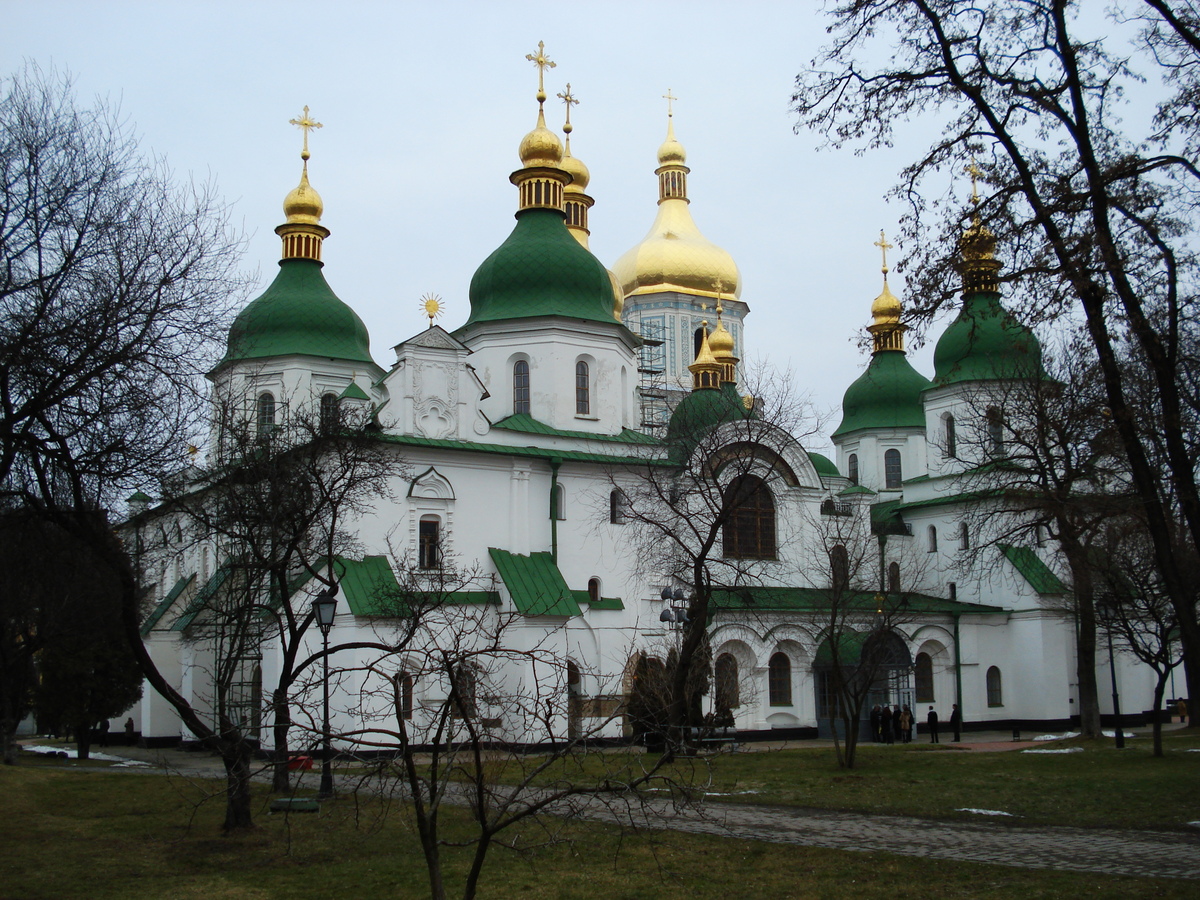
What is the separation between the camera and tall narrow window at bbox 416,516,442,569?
2855 cm

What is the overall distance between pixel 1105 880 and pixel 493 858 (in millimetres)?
5781

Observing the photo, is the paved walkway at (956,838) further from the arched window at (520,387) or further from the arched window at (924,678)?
the arched window at (924,678)

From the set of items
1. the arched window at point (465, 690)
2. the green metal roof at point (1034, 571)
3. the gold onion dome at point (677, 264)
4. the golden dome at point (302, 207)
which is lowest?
the arched window at point (465, 690)

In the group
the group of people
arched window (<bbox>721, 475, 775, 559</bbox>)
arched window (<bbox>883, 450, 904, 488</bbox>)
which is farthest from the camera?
arched window (<bbox>883, 450, 904, 488</bbox>)

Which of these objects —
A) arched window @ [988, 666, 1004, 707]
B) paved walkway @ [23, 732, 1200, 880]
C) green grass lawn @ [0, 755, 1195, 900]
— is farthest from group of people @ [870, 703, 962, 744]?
green grass lawn @ [0, 755, 1195, 900]

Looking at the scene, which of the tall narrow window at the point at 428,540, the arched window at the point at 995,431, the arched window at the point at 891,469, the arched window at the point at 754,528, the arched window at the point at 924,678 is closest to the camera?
the arched window at the point at 995,431

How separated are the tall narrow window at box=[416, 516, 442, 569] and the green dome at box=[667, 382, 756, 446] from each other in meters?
6.30

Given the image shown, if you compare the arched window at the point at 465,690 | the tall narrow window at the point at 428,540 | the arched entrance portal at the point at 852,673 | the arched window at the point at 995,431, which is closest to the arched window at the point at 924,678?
the arched entrance portal at the point at 852,673

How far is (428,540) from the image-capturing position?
1140 inches

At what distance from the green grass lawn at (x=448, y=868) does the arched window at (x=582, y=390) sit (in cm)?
1884

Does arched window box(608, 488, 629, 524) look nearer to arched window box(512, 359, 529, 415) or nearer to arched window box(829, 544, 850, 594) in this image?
arched window box(512, 359, 529, 415)

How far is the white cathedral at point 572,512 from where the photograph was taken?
28797 mm

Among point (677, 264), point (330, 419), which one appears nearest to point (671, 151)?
point (677, 264)

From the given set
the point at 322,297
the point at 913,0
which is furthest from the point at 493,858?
the point at 322,297
